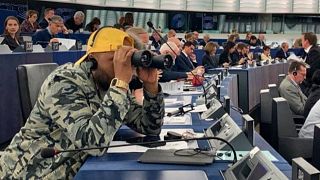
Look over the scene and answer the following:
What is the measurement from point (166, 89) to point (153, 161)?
8.39 feet

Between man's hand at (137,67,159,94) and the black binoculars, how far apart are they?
0.68 ft

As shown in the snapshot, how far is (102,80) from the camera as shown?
194cm

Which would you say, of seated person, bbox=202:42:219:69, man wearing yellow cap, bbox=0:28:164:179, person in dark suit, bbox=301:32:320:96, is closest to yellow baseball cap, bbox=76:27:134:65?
man wearing yellow cap, bbox=0:28:164:179

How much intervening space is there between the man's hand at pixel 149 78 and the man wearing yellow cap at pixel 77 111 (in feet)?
0.59

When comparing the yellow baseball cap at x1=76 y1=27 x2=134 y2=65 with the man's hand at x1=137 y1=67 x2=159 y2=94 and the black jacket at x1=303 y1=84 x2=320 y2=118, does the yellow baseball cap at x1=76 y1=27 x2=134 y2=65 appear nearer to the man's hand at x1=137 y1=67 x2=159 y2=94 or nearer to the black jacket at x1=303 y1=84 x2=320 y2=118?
the man's hand at x1=137 y1=67 x2=159 y2=94

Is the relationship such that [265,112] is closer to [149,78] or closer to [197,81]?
[197,81]

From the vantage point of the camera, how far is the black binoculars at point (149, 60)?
177 cm

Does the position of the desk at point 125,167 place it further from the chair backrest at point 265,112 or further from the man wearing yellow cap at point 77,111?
the chair backrest at point 265,112

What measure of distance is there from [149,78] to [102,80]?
245 mm

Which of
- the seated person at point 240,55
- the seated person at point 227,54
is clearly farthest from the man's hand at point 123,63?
the seated person at point 227,54

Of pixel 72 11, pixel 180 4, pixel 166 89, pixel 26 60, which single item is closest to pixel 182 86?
pixel 166 89

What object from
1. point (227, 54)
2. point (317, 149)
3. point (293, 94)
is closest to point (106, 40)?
point (317, 149)

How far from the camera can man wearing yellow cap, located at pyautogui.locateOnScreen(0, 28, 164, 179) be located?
5.82 feet

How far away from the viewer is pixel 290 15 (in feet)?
55.4
